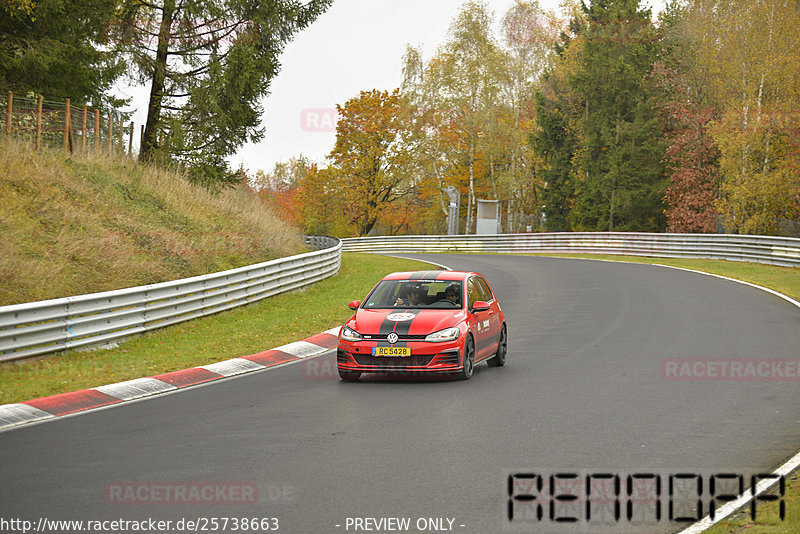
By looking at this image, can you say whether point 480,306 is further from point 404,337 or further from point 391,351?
point 391,351

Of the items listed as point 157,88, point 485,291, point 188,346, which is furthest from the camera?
point 157,88

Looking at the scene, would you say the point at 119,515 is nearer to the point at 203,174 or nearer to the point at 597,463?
the point at 597,463

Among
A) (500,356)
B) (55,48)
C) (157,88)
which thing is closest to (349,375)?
(500,356)

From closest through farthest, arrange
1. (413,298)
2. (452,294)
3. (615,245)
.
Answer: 1. (452,294)
2. (413,298)
3. (615,245)

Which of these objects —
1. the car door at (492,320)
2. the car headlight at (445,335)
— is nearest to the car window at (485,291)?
the car door at (492,320)

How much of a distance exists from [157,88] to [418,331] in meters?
24.4

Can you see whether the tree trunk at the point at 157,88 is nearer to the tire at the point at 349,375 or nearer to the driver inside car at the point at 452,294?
the driver inside car at the point at 452,294

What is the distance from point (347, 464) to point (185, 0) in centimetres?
2816

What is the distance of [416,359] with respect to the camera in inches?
466

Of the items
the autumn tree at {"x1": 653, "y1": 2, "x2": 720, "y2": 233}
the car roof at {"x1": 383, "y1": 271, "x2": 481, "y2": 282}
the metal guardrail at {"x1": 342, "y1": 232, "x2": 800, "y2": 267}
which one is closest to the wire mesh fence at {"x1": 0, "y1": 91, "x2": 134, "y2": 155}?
the car roof at {"x1": 383, "y1": 271, "x2": 481, "y2": 282}

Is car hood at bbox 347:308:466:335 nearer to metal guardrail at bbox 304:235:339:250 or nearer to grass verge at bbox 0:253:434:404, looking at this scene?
grass verge at bbox 0:253:434:404

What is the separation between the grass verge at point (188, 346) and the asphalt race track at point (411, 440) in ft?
5.24

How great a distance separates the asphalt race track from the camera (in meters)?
6.29

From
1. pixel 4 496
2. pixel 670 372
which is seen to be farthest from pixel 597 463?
pixel 670 372
